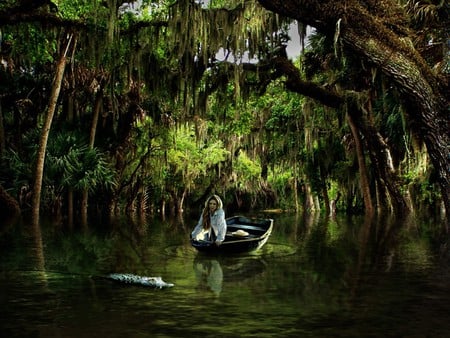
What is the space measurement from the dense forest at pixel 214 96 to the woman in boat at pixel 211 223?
4.50m

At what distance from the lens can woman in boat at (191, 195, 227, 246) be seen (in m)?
14.3

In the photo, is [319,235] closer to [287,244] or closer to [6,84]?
[287,244]

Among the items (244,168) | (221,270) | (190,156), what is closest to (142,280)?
(221,270)

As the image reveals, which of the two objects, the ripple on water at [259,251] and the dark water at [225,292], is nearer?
the dark water at [225,292]

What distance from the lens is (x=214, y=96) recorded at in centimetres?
2872

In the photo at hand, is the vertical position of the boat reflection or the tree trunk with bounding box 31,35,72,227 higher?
the tree trunk with bounding box 31,35,72,227

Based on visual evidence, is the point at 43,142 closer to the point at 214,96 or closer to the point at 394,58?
the point at 214,96

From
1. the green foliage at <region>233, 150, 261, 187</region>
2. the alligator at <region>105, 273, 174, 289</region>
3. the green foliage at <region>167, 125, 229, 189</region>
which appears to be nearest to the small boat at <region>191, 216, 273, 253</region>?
the alligator at <region>105, 273, 174, 289</region>

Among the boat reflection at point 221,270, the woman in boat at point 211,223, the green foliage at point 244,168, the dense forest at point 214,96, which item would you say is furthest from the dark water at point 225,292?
the green foliage at point 244,168

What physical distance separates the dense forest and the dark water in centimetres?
335

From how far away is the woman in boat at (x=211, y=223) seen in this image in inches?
564

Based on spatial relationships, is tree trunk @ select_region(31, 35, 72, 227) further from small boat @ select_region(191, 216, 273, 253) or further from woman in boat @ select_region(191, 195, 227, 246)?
woman in boat @ select_region(191, 195, 227, 246)

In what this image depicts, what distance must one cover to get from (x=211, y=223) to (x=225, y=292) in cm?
502

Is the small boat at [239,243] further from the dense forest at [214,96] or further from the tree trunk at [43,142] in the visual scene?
the tree trunk at [43,142]
